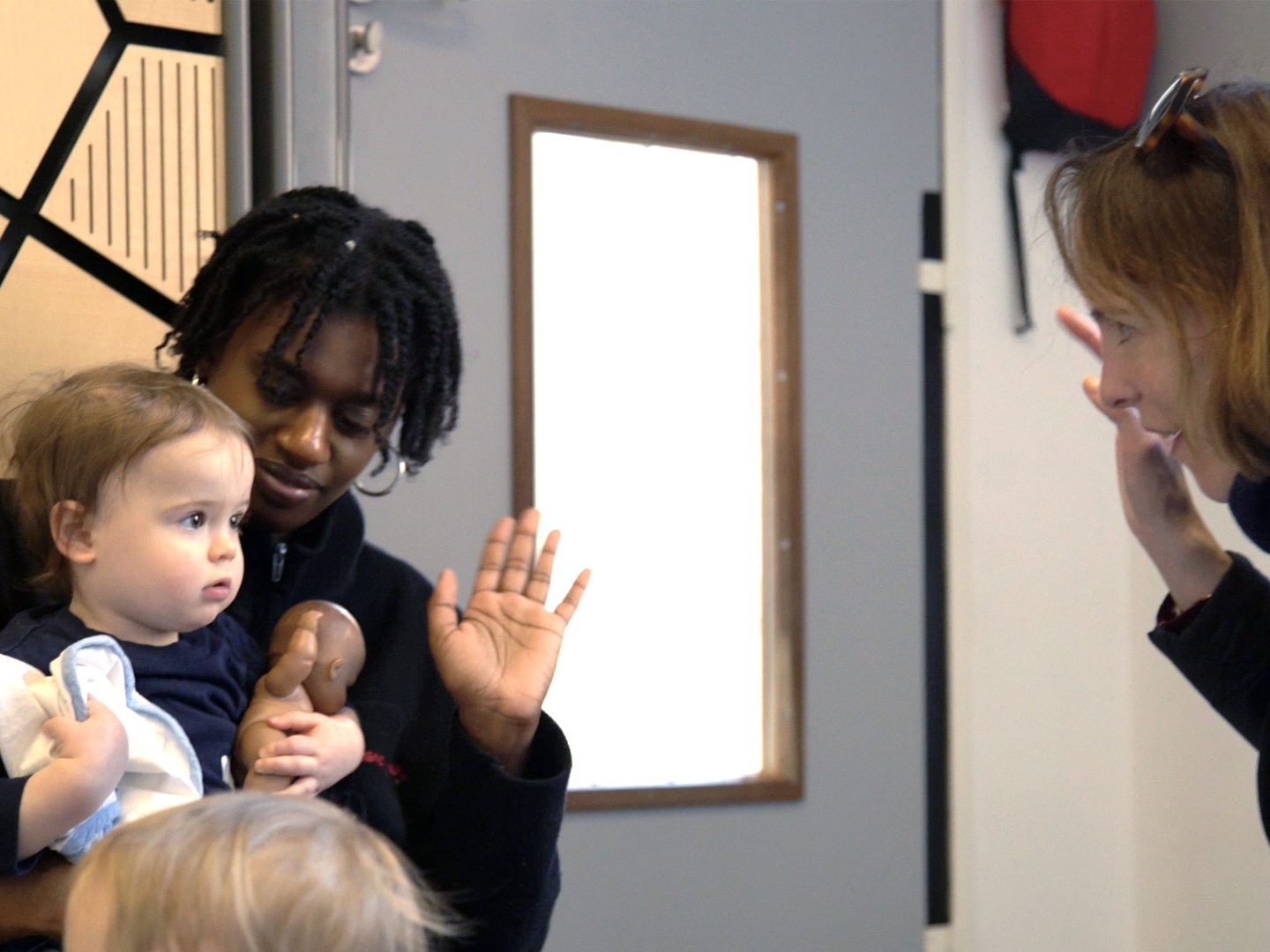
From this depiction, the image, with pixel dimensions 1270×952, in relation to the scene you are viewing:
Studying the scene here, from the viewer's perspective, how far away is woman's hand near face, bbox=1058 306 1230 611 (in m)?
1.60

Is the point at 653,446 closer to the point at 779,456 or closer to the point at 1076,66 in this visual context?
the point at 779,456

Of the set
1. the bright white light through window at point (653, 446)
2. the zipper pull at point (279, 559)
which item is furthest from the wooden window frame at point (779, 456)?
the zipper pull at point (279, 559)

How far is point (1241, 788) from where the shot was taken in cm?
282

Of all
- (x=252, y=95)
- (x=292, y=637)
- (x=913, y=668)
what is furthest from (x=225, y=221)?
(x=913, y=668)

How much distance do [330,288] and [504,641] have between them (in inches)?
15.2

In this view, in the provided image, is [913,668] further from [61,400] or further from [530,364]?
[61,400]

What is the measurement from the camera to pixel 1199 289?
1297 millimetres

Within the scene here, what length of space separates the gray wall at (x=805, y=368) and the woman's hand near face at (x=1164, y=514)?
116cm

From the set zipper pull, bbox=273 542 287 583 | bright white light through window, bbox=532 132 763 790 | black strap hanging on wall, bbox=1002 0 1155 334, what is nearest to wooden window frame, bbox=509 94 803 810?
bright white light through window, bbox=532 132 763 790

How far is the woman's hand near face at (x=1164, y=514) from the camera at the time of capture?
1.60 meters

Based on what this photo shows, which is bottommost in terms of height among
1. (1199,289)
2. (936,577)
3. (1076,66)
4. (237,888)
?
(237,888)

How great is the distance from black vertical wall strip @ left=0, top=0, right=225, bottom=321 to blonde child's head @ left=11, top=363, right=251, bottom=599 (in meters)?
0.28

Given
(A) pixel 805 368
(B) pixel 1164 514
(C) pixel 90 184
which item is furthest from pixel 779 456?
(C) pixel 90 184

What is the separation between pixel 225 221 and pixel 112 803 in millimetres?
695
